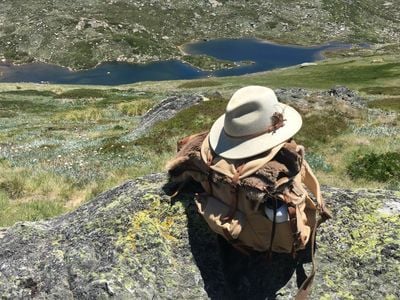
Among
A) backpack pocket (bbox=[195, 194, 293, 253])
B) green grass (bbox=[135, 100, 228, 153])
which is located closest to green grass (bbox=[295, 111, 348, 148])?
green grass (bbox=[135, 100, 228, 153])

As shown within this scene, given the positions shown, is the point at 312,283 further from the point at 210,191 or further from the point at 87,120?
the point at 87,120

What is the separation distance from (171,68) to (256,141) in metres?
148

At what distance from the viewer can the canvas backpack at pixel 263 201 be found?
6.48 metres

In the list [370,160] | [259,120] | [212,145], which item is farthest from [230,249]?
[370,160]

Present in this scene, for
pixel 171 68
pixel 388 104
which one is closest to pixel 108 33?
pixel 171 68

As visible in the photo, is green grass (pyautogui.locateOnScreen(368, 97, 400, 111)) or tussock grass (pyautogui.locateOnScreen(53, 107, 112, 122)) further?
tussock grass (pyautogui.locateOnScreen(53, 107, 112, 122))

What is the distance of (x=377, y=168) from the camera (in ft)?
54.5

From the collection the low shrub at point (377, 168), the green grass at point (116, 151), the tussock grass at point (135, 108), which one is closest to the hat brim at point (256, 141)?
the green grass at point (116, 151)

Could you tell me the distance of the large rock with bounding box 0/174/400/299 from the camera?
280 inches

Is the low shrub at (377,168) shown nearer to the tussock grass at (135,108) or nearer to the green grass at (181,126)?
the green grass at (181,126)

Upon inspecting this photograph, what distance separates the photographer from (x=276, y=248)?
6.97 m

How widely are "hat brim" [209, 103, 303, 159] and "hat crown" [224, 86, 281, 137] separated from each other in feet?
0.41

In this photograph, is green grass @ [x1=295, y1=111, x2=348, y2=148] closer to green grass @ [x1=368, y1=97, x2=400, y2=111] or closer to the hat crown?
the hat crown

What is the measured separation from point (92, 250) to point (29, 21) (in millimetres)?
189517
